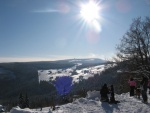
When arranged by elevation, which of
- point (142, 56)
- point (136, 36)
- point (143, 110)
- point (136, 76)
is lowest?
point (143, 110)

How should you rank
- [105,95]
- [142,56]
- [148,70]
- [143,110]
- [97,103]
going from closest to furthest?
[143,110] < [97,103] < [105,95] < [148,70] < [142,56]

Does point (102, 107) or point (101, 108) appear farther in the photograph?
point (102, 107)

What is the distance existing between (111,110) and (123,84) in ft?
72.5

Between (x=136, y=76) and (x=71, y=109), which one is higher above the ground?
(x=136, y=76)

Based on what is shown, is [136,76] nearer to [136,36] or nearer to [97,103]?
[136,36]

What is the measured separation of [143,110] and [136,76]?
2111 cm

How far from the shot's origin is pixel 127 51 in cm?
3988

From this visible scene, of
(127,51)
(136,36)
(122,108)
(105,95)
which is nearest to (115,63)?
(127,51)

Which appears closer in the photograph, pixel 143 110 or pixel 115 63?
pixel 143 110

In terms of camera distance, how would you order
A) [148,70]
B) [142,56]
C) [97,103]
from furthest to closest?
[142,56]
[148,70]
[97,103]

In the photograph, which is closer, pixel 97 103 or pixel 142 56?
pixel 97 103

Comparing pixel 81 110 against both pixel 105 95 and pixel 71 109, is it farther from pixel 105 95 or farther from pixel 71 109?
Result: pixel 105 95

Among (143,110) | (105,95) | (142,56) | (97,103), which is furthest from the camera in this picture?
(142,56)

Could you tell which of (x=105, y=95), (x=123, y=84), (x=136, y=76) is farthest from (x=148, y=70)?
(x=105, y=95)
